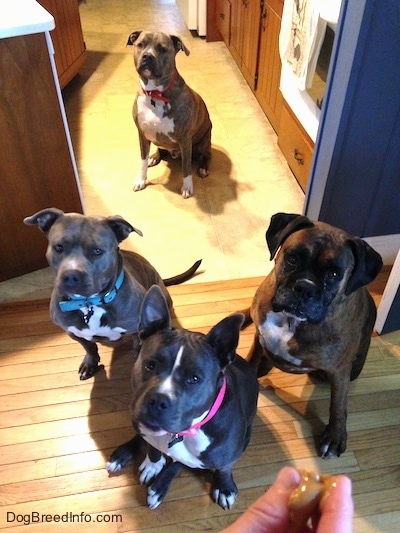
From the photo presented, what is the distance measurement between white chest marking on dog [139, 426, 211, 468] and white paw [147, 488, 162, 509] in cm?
31

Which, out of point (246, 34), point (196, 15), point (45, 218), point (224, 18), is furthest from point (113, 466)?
point (196, 15)

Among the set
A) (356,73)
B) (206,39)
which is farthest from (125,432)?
(206,39)

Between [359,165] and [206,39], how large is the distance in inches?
142

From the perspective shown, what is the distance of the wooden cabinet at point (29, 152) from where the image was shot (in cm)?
209

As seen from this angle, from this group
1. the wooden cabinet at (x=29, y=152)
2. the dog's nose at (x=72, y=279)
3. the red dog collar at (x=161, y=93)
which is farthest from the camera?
the red dog collar at (x=161, y=93)

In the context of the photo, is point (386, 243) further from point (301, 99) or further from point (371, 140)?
point (301, 99)

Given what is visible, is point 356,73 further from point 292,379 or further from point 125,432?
point 125,432

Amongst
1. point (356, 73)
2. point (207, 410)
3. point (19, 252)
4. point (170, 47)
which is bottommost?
point (19, 252)

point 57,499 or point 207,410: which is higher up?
point 207,410

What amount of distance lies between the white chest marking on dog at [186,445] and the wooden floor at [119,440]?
0.38m

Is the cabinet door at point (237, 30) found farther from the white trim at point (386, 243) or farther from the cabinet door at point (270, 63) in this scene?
the white trim at point (386, 243)

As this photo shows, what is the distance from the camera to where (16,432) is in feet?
6.63

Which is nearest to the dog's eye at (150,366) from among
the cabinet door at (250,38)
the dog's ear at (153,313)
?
the dog's ear at (153,313)

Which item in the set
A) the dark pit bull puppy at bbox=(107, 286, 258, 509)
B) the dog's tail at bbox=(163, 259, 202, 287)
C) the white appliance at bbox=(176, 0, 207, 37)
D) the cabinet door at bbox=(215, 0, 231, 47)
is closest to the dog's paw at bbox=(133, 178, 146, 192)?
the dog's tail at bbox=(163, 259, 202, 287)
